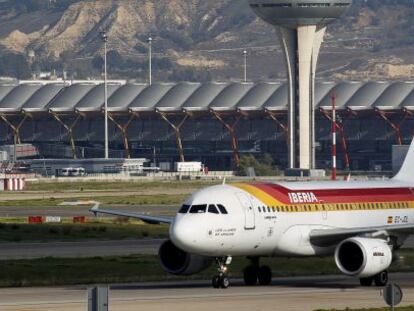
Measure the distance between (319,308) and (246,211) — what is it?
24.4 ft

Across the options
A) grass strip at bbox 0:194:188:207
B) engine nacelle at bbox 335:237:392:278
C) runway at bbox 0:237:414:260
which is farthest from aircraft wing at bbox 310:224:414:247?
grass strip at bbox 0:194:188:207

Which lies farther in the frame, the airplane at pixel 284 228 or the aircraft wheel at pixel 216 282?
→ the aircraft wheel at pixel 216 282

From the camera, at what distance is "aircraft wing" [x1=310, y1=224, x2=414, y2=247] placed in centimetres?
6203

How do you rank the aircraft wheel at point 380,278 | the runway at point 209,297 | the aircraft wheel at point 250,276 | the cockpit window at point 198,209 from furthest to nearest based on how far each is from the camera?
1. the aircraft wheel at point 250,276
2. the aircraft wheel at point 380,278
3. the cockpit window at point 198,209
4. the runway at point 209,297

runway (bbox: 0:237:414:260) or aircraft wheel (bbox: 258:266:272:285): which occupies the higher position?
aircraft wheel (bbox: 258:266:272:285)

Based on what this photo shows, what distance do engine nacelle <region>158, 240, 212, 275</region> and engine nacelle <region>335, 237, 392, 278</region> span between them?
16.7 ft

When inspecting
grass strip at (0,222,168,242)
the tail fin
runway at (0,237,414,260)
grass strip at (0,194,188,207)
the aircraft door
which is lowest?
runway at (0,237,414,260)

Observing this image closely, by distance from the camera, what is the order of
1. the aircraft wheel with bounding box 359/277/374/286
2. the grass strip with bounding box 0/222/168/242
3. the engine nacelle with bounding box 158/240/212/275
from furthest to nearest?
the grass strip with bounding box 0/222/168/242
the aircraft wheel with bounding box 359/277/374/286
the engine nacelle with bounding box 158/240/212/275

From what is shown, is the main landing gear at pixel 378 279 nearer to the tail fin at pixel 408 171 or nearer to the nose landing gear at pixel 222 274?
the nose landing gear at pixel 222 274

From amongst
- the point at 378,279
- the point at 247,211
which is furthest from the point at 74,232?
the point at 247,211

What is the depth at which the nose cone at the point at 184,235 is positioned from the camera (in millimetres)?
58562

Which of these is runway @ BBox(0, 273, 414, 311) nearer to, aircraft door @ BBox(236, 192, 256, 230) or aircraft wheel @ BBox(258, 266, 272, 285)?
aircraft wheel @ BBox(258, 266, 272, 285)

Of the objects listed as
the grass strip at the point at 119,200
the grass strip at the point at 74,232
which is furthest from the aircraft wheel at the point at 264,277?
the grass strip at the point at 119,200

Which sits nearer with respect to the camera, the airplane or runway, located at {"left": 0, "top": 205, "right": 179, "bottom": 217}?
the airplane
